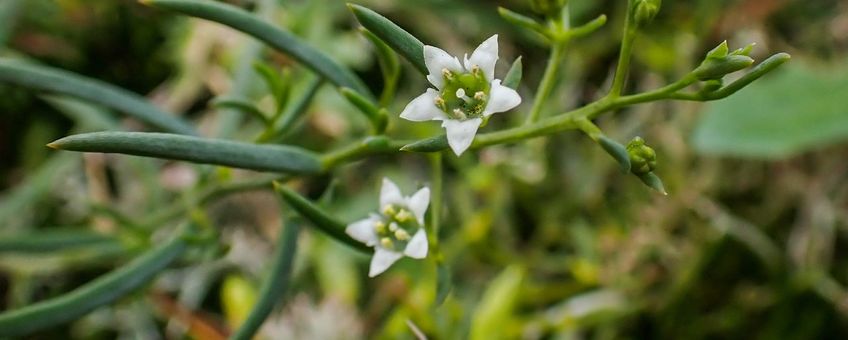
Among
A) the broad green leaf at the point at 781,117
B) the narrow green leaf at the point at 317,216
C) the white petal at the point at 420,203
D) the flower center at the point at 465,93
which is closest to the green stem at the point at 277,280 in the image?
the narrow green leaf at the point at 317,216

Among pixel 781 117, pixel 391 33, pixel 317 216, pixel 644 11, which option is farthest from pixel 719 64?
→ pixel 781 117

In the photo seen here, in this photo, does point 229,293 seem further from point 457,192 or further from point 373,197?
point 457,192

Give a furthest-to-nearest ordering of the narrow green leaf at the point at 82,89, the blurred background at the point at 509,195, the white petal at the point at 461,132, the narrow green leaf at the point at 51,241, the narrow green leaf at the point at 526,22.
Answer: the blurred background at the point at 509,195, the narrow green leaf at the point at 51,241, the narrow green leaf at the point at 82,89, the narrow green leaf at the point at 526,22, the white petal at the point at 461,132

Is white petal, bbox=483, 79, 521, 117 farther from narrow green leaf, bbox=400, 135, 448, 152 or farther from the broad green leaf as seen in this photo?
the broad green leaf

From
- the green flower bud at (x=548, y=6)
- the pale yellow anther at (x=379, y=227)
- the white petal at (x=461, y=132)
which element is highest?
the green flower bud at (x=548, y=6)

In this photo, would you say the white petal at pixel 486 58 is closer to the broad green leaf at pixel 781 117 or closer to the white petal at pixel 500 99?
the white petal at pixel 500 99

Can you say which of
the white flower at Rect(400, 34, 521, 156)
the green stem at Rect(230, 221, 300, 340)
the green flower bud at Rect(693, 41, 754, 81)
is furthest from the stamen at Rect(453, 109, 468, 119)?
the green stem at Rect(230, 221, 300, 340)
